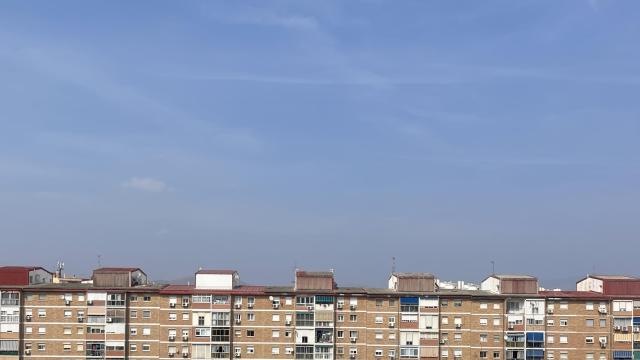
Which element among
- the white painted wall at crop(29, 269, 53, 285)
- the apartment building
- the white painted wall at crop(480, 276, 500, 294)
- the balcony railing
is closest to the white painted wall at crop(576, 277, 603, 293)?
the apartment building

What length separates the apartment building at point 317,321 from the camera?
342 feet

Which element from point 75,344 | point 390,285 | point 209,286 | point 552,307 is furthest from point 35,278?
point 552,307

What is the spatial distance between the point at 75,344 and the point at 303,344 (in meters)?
34.4

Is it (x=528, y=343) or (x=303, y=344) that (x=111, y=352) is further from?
(x=528, y=343)

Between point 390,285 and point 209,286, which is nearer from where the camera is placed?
point 209,286

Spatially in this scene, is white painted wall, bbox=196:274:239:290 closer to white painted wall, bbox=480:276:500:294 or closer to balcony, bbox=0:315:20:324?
balcony, bbox=0:315:20:324

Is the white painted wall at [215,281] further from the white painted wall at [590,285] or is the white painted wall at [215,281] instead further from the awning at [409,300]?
the white painted wall at [590,285]

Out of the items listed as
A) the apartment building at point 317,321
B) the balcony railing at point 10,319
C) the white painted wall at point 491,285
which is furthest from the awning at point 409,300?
the balcony railing at point 10,319

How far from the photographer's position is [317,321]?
344ft

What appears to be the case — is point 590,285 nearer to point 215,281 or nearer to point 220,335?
point 220,335

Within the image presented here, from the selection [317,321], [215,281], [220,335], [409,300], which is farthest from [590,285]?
[215,281]

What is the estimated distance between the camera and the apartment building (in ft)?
342

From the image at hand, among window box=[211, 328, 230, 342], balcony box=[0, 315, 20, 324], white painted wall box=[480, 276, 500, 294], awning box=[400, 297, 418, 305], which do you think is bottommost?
window box=[211, 328, 230, 342]

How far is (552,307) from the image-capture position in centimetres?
10569
